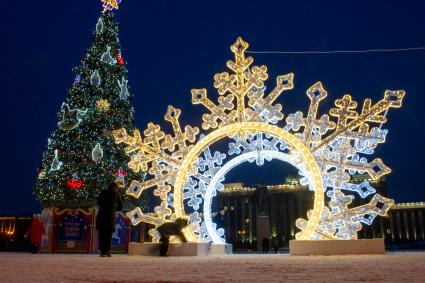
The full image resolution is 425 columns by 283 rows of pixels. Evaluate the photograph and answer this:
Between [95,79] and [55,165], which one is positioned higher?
[95,79]

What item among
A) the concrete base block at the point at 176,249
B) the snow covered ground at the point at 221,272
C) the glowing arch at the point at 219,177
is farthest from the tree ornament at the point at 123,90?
the snow covered ground at the point at 221,272

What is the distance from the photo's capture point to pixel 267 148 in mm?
9805

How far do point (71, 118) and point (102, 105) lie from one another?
1510 mm

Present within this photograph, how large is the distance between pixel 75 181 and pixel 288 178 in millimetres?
36819

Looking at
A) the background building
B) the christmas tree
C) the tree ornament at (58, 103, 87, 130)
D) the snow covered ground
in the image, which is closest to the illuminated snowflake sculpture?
the snow covered ground

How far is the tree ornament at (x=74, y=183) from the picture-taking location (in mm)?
19172

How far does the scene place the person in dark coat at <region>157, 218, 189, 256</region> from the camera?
9.17 m

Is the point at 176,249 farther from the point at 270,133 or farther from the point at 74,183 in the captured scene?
the point at 74,183

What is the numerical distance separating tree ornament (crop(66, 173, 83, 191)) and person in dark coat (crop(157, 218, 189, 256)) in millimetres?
11023

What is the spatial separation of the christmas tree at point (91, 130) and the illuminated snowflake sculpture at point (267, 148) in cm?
929

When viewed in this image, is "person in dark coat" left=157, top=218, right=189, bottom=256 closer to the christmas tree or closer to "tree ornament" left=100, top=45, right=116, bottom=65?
the christmas tree

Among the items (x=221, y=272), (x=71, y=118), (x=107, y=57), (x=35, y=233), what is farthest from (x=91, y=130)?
(x=221, y=272)

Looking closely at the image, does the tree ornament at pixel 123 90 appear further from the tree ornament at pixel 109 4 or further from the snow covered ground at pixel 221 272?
the snow covered ground at pixel 221 272

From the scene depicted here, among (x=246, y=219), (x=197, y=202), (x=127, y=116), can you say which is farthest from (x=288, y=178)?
(x=197, y=202)
